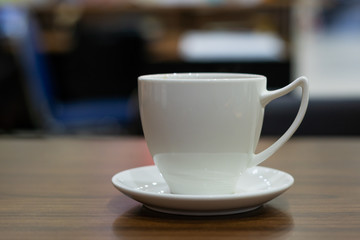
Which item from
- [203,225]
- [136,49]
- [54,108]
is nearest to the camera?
[203,225]

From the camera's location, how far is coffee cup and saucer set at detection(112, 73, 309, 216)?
46cm

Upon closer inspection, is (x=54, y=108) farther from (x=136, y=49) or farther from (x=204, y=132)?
(x=204, y=132)

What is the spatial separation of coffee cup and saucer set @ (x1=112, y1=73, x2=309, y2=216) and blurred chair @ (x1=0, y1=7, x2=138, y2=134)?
1915mm

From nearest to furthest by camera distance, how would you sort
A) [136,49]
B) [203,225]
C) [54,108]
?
[203,225]
[54,108]
[136,49]

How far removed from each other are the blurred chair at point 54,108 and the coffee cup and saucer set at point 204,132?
1915 millimetres

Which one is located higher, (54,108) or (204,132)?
(204,132)

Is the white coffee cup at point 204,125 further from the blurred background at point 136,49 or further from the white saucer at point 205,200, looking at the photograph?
the blurred background at point 136,49

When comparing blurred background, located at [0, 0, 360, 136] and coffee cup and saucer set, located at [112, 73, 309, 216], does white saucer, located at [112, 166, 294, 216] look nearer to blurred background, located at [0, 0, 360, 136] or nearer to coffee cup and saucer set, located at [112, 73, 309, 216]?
coffee cup and saucer set, located at [112, 73, 309, 216]

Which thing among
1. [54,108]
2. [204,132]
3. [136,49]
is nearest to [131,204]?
[204,132]

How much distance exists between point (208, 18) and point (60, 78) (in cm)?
93

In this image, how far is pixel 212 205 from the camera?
1.41 ft

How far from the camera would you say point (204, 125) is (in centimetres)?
47

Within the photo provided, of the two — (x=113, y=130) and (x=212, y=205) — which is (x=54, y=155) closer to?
(x=212, y=205)

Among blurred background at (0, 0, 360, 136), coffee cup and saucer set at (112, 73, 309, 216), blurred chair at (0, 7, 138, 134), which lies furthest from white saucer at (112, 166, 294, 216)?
blurred background at (0, 0, 360, 136)
